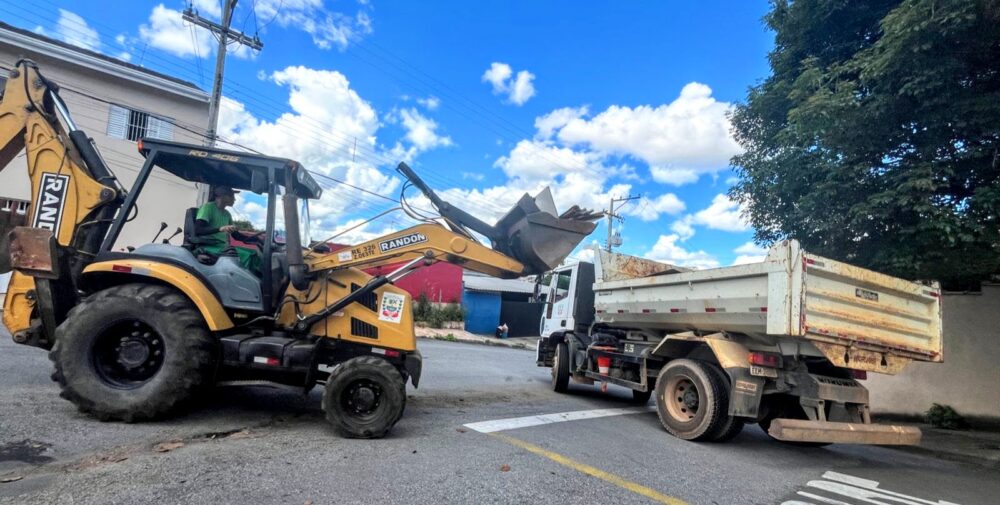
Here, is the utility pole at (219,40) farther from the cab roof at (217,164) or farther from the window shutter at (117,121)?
the cab roof at (217,164)

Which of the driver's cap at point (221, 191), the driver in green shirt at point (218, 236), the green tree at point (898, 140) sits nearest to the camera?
the driver in green shirt at point (218, 236)

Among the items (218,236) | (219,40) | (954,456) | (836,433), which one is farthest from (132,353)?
(219,40)

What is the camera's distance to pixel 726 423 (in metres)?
6.03

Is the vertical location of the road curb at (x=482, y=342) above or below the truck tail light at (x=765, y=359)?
below

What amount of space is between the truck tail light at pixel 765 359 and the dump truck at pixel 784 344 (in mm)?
11

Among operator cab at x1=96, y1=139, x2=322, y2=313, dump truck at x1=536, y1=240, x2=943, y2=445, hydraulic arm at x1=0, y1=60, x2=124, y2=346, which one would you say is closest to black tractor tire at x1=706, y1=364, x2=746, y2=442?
dump truck at x1=536, y1=240, x2=943, y2=445

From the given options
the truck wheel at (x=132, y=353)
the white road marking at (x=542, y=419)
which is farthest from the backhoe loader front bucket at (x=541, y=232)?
the truck wheel at (x=132, y=353)

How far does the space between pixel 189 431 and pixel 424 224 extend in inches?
110

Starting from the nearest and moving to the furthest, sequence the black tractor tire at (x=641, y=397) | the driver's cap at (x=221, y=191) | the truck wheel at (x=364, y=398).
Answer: the truck wheel at (x=364, y=398) < the driver's cap at (x=221, y=191) < the black tractor tire at (x=641, y=397)

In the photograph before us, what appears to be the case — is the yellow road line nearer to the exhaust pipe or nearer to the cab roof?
the exhaust pipe

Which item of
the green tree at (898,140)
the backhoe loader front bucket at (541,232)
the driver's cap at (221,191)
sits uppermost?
the green tree at (898,140)

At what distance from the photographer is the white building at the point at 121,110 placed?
14891mm

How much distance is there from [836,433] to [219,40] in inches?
689

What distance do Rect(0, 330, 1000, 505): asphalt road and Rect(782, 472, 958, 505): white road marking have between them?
0.02 m
